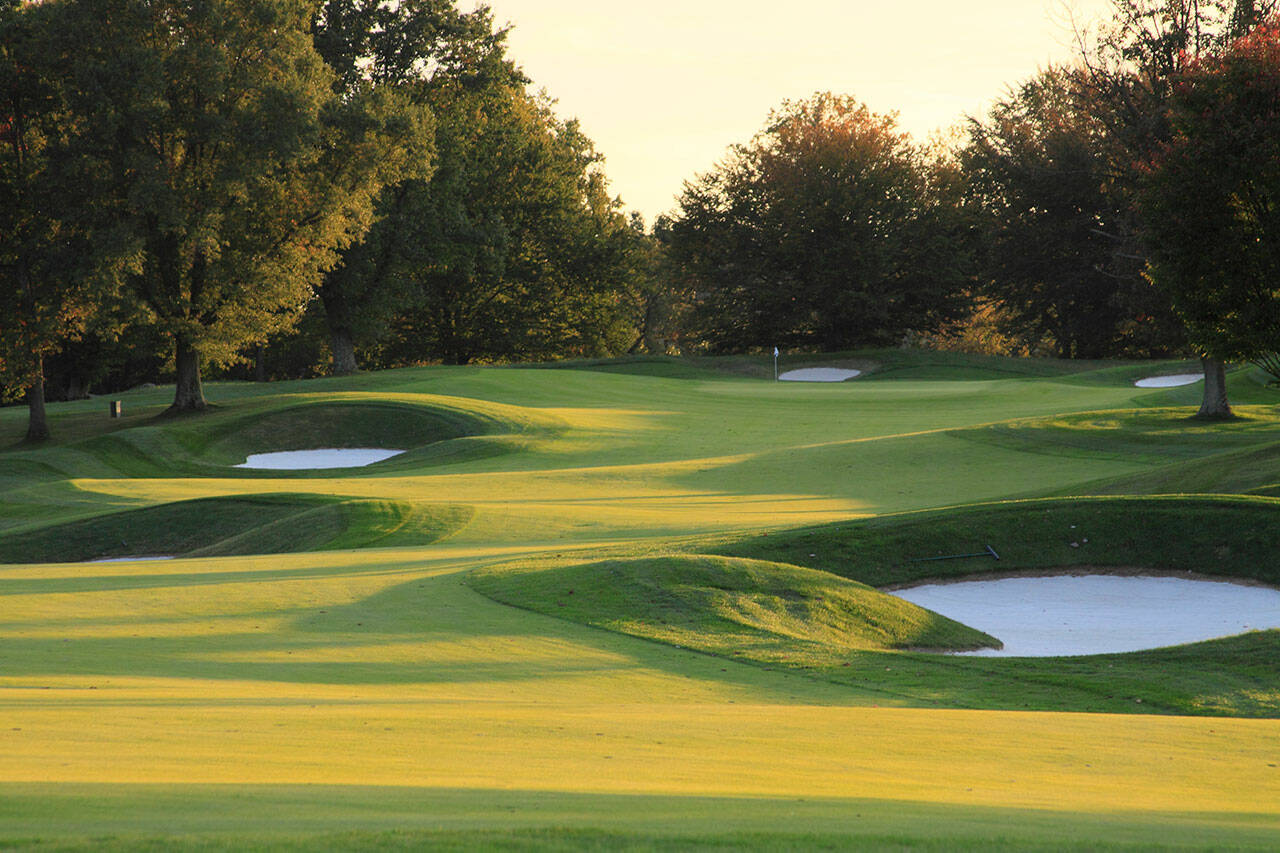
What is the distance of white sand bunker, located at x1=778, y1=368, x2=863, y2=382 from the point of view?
54938 mm

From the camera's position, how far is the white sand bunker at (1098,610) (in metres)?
13.2

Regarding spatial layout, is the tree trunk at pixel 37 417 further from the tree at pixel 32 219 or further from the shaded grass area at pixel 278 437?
the shaded grass area at pixel 278 437

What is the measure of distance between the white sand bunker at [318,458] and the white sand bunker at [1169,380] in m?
30.2

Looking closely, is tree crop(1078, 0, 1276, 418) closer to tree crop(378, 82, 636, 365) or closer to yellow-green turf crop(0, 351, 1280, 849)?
yellow-green turf crop(0, 351, 1280, 849)

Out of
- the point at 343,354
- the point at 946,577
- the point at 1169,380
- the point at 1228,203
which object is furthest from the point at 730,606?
the point at 343,354

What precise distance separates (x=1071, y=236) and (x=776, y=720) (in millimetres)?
58107

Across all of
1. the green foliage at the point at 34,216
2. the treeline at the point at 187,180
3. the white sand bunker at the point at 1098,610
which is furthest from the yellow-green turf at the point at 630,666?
the treeline at the point at 187,180

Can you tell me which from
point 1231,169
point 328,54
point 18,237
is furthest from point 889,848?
point 328,54

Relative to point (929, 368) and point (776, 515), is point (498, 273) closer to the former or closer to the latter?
point (929, 368)

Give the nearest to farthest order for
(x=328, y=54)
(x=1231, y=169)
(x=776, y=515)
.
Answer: (x=1231, y=169) < (x=776, y=515) < (x=328, y=54)

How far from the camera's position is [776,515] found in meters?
20.2

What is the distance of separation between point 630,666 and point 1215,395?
975 inches

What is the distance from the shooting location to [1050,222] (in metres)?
60.4

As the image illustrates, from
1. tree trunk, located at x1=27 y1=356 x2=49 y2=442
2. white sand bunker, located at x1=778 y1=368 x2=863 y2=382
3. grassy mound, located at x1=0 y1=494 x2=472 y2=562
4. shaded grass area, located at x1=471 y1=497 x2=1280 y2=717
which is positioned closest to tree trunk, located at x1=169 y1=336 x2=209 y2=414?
tree trunk, located at x1=27 y1=356 x2=49 y2=442
